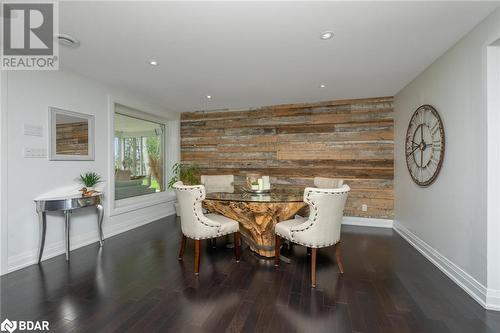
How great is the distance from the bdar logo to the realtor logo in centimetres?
247

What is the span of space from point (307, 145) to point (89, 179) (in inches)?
152

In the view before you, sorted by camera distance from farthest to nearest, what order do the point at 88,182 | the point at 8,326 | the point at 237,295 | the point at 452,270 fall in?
the point at 88,182 → the point at 452,270 → the point at 237,295 → the point at 8,326

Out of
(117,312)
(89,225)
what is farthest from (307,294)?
(89,225)

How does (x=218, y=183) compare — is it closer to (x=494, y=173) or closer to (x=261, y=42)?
(x=261, y=42)

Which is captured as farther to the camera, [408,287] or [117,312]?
[408,287]

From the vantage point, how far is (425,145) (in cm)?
302

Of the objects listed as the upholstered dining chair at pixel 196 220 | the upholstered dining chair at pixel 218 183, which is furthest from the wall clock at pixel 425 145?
the upholstered dining chair at pixel 218 183

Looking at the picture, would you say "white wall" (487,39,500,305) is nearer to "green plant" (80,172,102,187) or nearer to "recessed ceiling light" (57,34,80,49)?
"recessed ceiling light" (57,34,80,49)

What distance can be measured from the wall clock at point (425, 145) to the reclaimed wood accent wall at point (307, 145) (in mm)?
880

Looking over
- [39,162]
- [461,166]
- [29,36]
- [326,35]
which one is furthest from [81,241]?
[461,166]

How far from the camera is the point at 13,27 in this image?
6.74 feet

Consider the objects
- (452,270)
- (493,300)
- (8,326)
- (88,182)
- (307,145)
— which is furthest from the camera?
(307,145)

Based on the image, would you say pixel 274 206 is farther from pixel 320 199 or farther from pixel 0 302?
pixel 0 302

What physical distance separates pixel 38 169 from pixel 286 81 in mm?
3520
